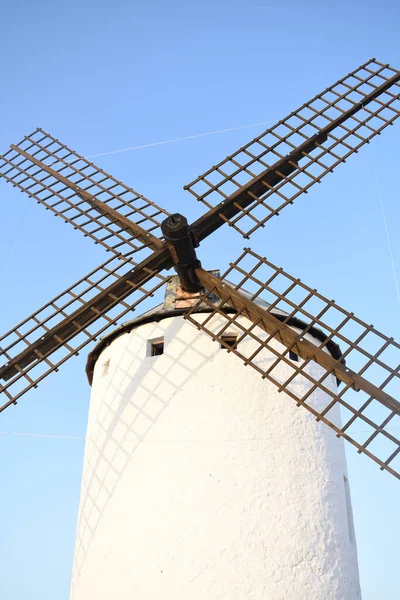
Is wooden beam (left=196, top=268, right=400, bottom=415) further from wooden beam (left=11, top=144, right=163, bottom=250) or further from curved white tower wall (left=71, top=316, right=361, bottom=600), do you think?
wooden beam (left=11, top=144, right=163, bottom=250)

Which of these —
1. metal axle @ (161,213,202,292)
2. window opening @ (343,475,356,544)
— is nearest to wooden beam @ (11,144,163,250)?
metal axle @ (161,213,202,292)

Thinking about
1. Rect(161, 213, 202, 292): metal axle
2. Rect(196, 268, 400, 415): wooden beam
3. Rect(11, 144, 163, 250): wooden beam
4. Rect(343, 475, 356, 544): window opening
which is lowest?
Rect(343, 475, 356, 544): window opening

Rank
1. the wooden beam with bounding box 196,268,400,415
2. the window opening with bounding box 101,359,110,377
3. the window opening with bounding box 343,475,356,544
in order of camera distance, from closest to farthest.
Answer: the wooden beam with bounding box 196,268,400,415
the window opening with bounding box 343,475,356,544
the window opening with bounding box 101,359,110,377

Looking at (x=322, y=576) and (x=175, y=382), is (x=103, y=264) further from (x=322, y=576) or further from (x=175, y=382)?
(x=322, y=576)

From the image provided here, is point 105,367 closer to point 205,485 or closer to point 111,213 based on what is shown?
point 111,213

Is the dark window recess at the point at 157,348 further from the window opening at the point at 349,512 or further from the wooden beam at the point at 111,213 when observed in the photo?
the window opening at the point at 349,512

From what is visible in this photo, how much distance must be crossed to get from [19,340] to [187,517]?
8.48 feet

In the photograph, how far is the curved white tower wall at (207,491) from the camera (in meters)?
5.69

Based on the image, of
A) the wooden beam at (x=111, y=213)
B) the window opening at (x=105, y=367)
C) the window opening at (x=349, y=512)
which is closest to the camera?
the window opening at (x=349, y=512)

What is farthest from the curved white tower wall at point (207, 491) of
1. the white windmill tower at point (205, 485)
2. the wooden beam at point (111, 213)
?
the wooden beam at point (111, 213)

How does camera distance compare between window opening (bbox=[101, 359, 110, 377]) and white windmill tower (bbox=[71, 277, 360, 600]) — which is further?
window opening (bbox=[101, 359, 110, 377])

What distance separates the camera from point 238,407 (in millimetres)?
6363

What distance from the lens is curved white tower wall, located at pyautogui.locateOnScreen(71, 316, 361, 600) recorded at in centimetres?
569

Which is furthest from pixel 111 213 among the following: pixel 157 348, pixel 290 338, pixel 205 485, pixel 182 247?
pixel 205 485
